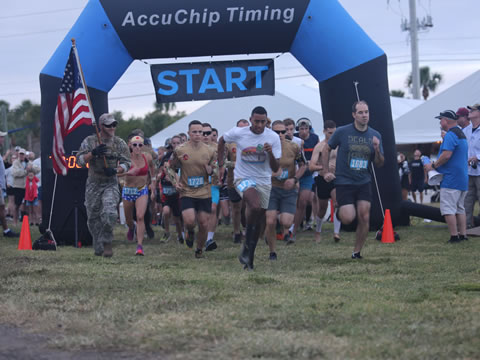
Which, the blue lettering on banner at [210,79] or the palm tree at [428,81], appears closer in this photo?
the blue lettering on banner at [210,79]

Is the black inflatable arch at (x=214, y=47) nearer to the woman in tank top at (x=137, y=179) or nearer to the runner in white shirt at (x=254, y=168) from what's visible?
the woman in tank top at (x=137, y=179)

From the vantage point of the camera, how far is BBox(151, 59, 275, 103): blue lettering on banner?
42.9 feet

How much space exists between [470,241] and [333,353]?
7.28 m

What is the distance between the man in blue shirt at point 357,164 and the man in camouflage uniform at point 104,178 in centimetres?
294

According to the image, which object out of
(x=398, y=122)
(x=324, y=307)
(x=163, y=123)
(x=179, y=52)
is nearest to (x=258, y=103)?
(x=398, y=122)

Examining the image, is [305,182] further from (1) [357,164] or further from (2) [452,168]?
(1) [357,164]

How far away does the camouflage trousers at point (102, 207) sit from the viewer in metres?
9.88

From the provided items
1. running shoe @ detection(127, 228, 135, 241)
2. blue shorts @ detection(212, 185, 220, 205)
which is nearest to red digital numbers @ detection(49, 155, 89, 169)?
running shoe @ detection(127, 228, 135, 241)

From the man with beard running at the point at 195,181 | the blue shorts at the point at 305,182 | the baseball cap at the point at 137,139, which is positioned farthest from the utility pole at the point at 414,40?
the man with beard running at the point at 195,181

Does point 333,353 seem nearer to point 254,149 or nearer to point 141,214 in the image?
point 254,149

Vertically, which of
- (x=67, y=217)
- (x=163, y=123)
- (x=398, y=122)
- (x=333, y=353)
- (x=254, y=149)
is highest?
(x=163, y=123)

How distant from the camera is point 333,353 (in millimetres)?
4156

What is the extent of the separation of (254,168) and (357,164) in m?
1.39

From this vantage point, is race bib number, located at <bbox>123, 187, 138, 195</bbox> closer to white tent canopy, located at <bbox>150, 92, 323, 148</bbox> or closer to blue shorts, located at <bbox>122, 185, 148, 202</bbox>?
blue shorts, located at <bbox>122, 185, 148, 202</bbox>
